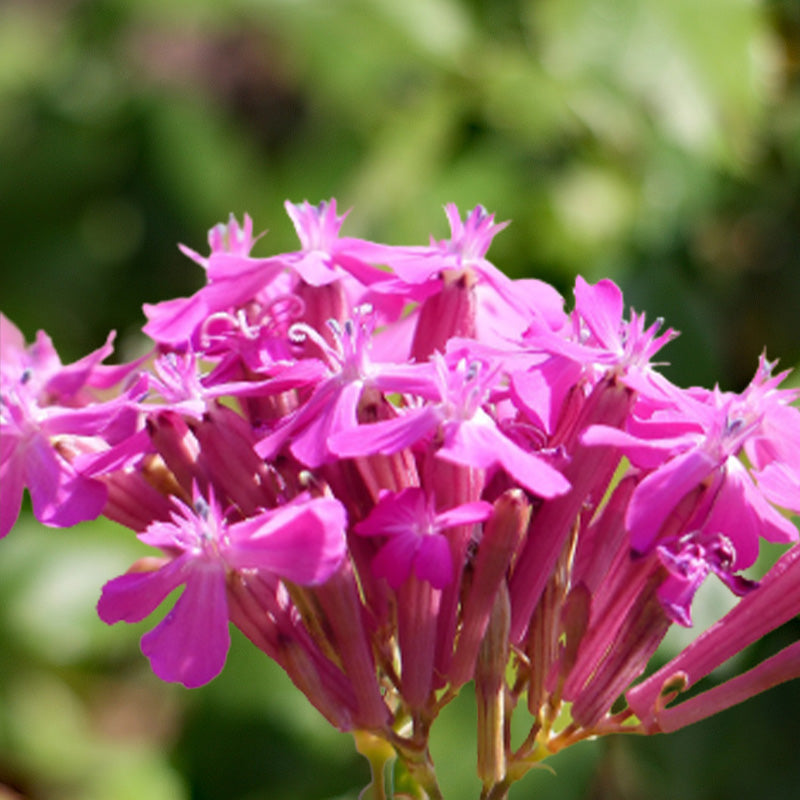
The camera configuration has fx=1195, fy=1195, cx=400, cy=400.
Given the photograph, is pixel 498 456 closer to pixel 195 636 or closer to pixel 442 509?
pixel 442 509

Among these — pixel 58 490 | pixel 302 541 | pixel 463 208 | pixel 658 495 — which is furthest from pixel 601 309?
pixel 463 208

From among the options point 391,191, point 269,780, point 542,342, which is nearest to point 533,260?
point 391,191

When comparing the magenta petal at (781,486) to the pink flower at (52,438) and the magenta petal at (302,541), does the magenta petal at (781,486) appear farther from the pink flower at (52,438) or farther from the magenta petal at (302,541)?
the pink flower at (52,438)

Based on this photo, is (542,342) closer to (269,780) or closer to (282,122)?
(269,780)

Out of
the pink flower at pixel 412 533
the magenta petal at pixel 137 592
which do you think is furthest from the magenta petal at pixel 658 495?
the magenta petal at pixel 137 592

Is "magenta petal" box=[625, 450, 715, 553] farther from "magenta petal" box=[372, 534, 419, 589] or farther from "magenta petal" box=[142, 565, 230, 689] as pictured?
"magenta petal" box=[142, 565, 230, 689]

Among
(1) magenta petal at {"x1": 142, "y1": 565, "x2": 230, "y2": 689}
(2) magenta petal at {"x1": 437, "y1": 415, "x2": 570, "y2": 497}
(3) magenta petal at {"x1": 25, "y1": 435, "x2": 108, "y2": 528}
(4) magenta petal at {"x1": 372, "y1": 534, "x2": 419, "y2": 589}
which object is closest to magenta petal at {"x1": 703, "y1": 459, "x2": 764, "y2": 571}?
(2) magenta petal at {"x1": 437, "y1": 415, "x2": 570, "y2": 497}
